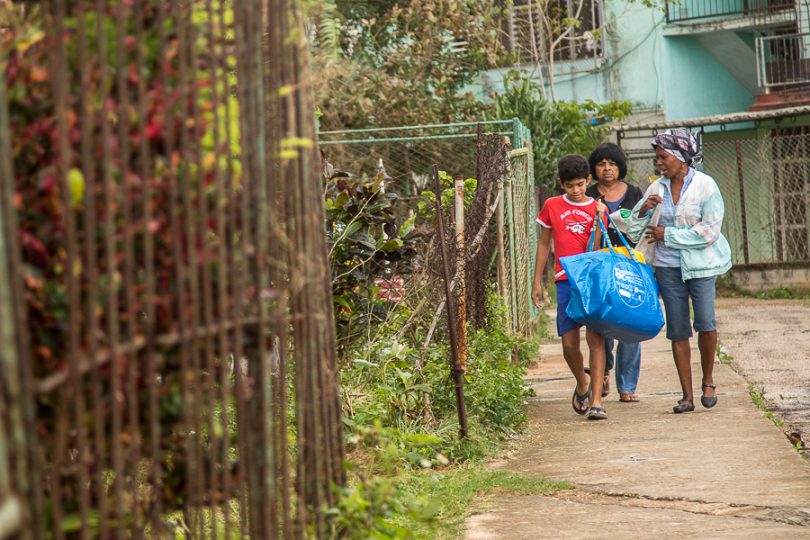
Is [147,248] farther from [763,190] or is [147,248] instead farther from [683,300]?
[763,190]

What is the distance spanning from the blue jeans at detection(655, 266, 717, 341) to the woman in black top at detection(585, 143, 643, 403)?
527 mm

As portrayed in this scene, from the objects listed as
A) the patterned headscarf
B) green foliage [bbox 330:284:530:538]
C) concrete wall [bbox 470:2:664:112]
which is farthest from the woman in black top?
concrete wall [bbox 470:2:664:112]

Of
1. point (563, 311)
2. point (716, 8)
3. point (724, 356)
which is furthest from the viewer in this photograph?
point (716, 8)

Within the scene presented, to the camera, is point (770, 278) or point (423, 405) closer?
point (423, 405)

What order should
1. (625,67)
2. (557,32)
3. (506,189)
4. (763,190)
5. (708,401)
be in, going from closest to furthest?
(708,401) → (506,189) → (763,190) → (557,32) → (625,67)

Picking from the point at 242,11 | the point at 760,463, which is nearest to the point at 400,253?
the point at 760,463

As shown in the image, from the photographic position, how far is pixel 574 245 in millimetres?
8031

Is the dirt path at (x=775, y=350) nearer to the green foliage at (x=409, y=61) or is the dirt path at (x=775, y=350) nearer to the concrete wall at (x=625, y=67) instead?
the concrete wall at (x=625, y=67)

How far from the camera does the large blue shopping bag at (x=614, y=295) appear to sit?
23.8 feet

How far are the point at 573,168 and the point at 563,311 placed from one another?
0.98 meters

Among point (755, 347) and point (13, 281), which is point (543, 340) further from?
point (13, 281)

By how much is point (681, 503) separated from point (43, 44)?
3719 mm

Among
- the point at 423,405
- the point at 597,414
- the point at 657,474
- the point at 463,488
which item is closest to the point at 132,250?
the point at 463,488

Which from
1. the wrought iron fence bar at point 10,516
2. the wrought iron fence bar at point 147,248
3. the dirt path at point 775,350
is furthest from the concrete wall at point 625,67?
the wrought iron fence bar at point 10,516
